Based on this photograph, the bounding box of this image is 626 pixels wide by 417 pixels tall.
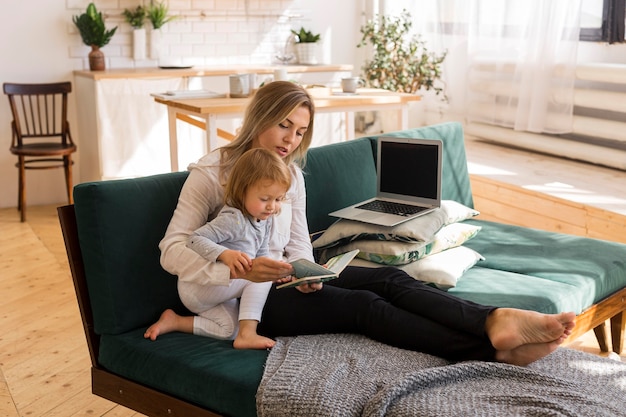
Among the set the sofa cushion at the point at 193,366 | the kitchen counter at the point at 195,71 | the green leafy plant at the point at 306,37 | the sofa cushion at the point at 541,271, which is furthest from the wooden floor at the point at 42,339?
the green leafy plant at the point at 306,37

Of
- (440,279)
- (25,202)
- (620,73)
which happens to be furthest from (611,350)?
(25,202)

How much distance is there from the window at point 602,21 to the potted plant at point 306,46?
2.02 metres

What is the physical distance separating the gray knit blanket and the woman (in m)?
0.07

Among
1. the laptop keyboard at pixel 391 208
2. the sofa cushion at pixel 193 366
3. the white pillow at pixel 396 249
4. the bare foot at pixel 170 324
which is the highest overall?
the laptop keyboard at pixel 391 208

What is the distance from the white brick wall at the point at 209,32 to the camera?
18.9 feet

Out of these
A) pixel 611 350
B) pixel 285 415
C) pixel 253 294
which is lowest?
pixel 611 350

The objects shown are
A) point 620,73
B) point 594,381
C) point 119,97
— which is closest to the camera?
point 594,381

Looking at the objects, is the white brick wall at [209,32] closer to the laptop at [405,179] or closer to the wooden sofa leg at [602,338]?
the laptop at [405,179]

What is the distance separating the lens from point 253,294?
2203 millimetres

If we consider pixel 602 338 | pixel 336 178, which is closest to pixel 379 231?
pixel 336 178

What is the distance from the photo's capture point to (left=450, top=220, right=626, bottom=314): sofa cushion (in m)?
2.58

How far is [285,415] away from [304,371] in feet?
0.44

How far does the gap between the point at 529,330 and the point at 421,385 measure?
33cm

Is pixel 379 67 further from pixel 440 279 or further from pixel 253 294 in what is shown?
pixel 253 294
